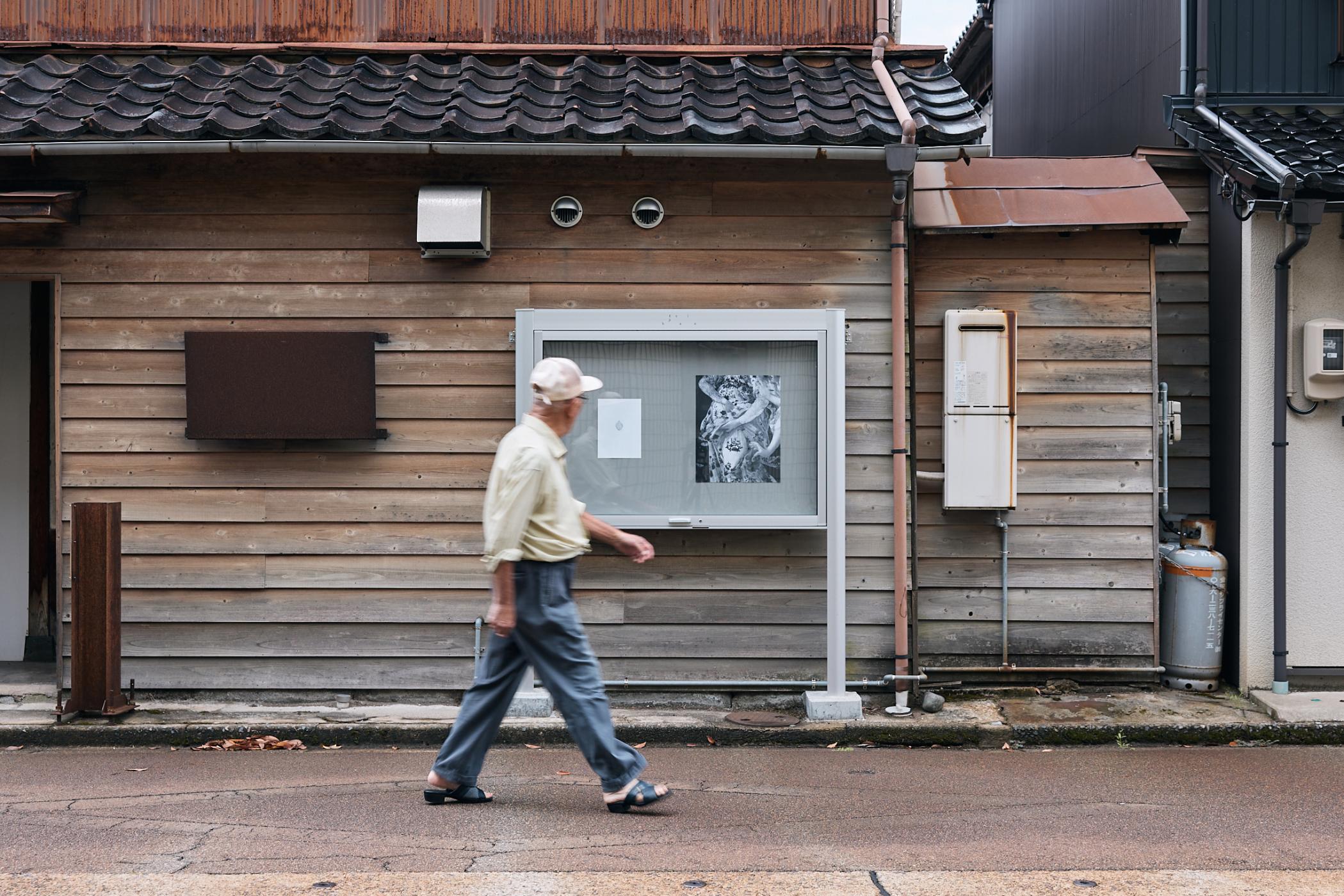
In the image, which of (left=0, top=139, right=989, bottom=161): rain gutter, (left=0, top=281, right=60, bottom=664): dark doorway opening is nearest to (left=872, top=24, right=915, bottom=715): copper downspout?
(left=0, top=139, right=989, bottom=161): rain gutter

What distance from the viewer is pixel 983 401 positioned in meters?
7.66

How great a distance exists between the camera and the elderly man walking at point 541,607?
16.9 ft

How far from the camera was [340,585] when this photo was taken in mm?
7574

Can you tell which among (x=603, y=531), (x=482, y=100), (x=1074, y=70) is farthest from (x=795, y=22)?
(x=1074, y=70)

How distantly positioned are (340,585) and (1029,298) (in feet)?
14.9

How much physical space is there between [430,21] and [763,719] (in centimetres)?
479

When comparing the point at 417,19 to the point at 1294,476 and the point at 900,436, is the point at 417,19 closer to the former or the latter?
the point at 900,436

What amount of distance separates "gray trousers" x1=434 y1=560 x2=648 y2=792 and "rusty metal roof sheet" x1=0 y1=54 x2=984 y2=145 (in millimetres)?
2837

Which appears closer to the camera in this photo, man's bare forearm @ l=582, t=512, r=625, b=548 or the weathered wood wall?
man's bare forearm @ l=582, t=512, r=625, b=548

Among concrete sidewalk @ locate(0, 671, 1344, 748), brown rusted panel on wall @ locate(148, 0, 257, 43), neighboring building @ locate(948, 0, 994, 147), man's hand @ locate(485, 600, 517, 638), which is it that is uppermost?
neighboring building @ locate(948, 0, 994, 147)

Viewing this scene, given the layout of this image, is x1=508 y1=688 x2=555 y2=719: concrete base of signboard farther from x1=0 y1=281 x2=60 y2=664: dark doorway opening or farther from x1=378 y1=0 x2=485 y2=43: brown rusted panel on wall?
x1=378 y1=0 x2=485 y2=43: brown rusted panel on wall

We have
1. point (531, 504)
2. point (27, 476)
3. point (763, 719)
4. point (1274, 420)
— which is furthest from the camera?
point (27, 476)

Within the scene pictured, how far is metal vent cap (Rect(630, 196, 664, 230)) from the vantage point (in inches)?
299

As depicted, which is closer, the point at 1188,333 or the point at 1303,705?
the point at 1303,705
